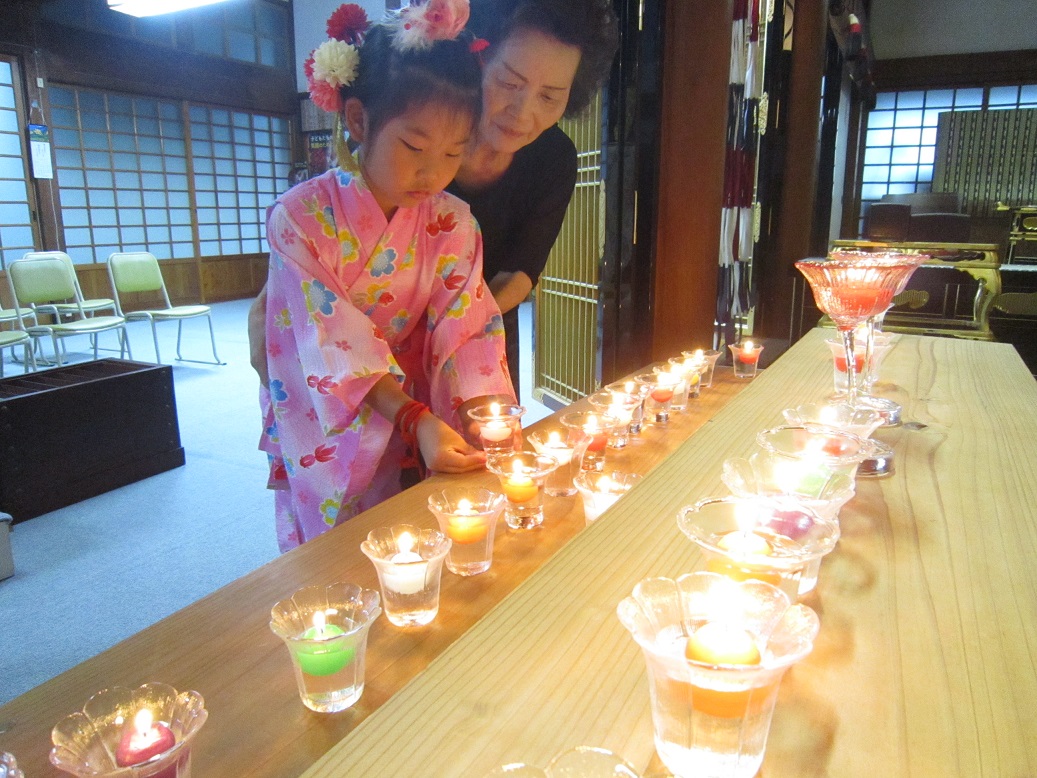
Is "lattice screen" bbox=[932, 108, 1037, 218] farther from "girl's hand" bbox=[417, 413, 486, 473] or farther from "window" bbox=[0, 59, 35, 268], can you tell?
"window" bbox=[0, 59, 35, 268]

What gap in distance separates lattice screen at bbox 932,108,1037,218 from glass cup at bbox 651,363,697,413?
27.4 ft

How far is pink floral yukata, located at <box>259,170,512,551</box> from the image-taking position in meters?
1.45

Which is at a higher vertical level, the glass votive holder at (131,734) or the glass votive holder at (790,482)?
the glass votive holder at (790,482)

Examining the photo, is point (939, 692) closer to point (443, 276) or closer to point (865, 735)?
point (865, 735)

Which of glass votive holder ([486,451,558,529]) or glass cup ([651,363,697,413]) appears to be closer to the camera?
glass votive holder ([486,451,558,529])

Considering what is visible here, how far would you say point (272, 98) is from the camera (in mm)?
10094

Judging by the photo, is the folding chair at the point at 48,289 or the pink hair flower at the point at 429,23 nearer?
the pink hair flower at the point at 429,23

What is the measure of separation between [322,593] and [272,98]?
10.7m

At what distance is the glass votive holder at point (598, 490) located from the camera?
1.20 meters

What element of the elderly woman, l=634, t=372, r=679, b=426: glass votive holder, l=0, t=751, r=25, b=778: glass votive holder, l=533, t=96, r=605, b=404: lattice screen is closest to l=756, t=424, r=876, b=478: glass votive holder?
l=634, t=372, r=679, b=426: glass votive holder

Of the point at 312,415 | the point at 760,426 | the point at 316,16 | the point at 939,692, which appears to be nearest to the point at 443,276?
the point at 312,415

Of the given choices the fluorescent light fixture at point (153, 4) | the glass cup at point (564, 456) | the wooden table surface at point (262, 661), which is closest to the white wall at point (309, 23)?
the fluorescent light fixture at point (153, 4)

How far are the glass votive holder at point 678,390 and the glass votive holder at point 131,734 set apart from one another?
1.36 meters

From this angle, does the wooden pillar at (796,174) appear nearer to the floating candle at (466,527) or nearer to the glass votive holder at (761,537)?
the floating candle at (466,527)
